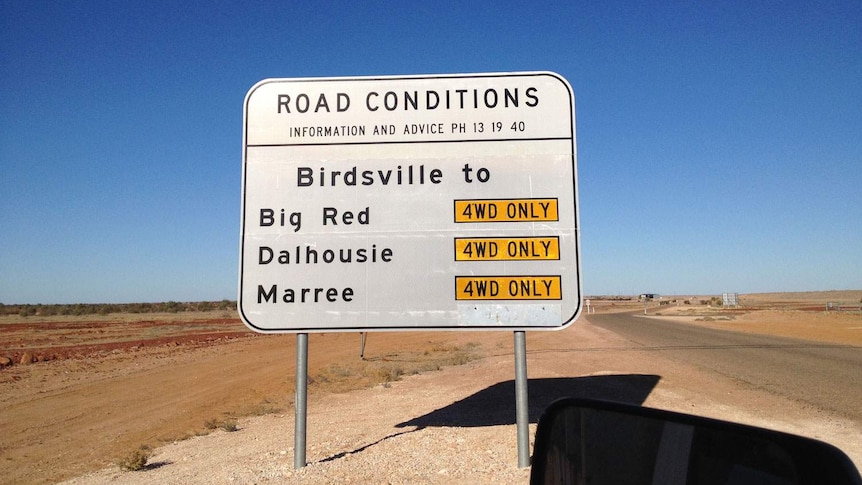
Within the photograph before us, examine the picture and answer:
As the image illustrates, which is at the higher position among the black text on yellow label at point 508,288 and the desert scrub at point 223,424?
the black text on yellow label at point 508,288

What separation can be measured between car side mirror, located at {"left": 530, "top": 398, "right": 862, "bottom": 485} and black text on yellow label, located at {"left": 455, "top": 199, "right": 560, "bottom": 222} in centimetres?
321

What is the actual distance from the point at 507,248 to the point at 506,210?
371mm

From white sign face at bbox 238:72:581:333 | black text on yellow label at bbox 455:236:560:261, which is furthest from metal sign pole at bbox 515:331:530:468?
black text on yellow label at bbox 455:236:560:261

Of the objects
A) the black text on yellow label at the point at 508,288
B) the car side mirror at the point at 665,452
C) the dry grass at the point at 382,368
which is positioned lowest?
the dry grass at the point at 382,368

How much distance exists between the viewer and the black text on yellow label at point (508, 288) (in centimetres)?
498

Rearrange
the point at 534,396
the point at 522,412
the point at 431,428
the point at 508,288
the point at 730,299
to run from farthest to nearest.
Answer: the point at 730,299 < the point at 534,396 < the point at 431,428 < the point at 508,288 < the point at 522,412

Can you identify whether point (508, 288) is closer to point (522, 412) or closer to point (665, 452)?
point (522, 412)

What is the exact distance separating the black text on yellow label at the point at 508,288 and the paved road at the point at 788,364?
18.1ft

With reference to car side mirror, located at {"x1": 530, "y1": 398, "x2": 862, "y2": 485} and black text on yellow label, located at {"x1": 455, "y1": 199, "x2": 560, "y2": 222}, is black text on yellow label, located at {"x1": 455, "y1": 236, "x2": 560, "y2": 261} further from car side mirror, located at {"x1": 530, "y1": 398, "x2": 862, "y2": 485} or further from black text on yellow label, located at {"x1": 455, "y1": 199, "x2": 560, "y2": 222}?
car side mirror, located at {"x1": 530, "y1": 398, "x2": 862, "y2": 485}

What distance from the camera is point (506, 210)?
16.8 feet

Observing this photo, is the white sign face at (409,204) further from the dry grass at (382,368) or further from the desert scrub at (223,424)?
the dry grass at (382,368)

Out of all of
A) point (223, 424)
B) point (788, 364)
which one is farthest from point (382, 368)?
point (788, 364)

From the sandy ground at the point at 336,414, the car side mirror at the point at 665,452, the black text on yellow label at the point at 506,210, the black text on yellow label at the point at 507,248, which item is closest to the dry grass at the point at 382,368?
the sandy ground at the point at 336,414

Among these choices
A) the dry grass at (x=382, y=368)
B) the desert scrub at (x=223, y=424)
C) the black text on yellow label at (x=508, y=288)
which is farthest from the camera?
the dry grass at (x=382, y=368)
